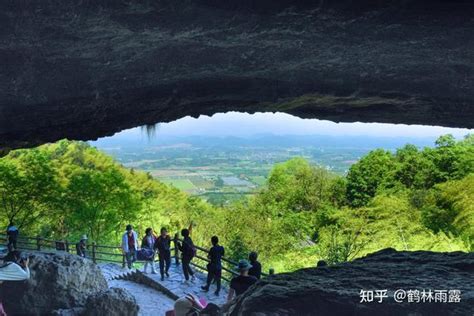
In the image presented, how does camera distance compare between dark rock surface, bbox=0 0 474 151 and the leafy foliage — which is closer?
dark rock surface, bbox=0 0 474 151

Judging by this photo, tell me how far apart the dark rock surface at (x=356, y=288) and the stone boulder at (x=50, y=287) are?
5.92 m

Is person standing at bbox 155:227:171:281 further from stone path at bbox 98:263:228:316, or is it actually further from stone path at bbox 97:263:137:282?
stone path at bbox 97:263:137:282

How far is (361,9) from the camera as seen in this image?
526cm

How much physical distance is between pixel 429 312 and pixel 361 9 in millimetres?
3480

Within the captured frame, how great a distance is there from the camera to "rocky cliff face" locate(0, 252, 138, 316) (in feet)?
29.6

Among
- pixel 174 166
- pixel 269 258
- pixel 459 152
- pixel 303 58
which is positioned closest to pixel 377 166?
pixel 459 152

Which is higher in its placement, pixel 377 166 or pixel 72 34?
pixel 72 34

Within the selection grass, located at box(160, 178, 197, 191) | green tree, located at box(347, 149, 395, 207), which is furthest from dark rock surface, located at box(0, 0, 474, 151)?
grass, located at box(160, 178, 197, 191)

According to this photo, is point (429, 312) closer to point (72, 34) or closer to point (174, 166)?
point (72, 34)

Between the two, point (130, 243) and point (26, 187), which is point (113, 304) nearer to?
point (130, 243)

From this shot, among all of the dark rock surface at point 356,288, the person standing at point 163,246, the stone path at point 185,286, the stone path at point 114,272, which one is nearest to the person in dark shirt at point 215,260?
the stone path at point 185,286

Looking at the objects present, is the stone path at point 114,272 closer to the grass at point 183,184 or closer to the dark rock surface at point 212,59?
the dark rock surface at point 212,59

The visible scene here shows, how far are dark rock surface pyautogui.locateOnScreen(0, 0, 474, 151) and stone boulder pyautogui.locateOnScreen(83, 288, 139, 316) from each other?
3576mm

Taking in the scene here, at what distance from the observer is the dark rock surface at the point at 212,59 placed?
4.91 meters
